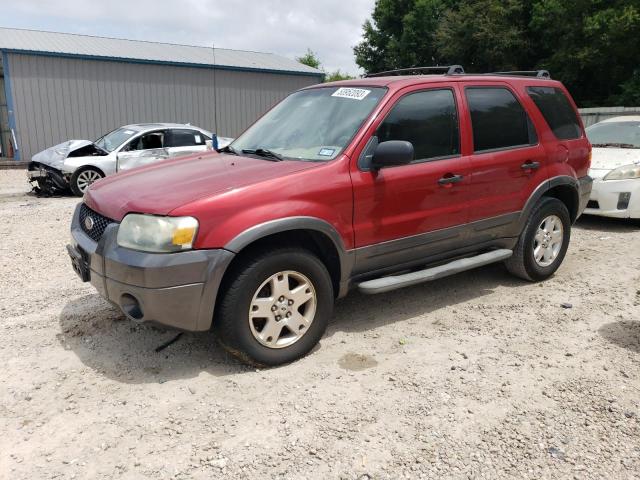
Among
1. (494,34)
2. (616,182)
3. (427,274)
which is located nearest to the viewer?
(427,274)

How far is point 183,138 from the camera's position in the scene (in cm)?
1181

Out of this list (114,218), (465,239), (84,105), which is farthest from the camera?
(84,105)

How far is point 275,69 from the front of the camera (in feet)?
72.2

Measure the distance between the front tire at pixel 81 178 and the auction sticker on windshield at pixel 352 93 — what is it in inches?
304

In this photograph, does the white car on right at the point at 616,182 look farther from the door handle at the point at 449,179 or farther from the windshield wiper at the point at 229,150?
the windshield wiper at the point at 229,150

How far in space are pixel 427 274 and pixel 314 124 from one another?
1.45 m

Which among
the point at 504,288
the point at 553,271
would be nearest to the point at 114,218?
the point at 504,288

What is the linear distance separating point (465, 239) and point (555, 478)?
7.52 feet

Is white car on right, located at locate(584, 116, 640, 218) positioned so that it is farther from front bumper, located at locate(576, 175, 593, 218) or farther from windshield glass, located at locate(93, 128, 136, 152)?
windshield glass, located at locate(93, 128, 136, 152)

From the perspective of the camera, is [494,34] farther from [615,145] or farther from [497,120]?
[497,120]

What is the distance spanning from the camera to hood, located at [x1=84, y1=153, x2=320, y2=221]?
11.1 ft

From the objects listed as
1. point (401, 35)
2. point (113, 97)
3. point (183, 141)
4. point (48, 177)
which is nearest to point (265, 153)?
point (183, 141)

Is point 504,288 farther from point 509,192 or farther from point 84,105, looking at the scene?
point 84,105

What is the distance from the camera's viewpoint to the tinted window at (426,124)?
4109 mm
